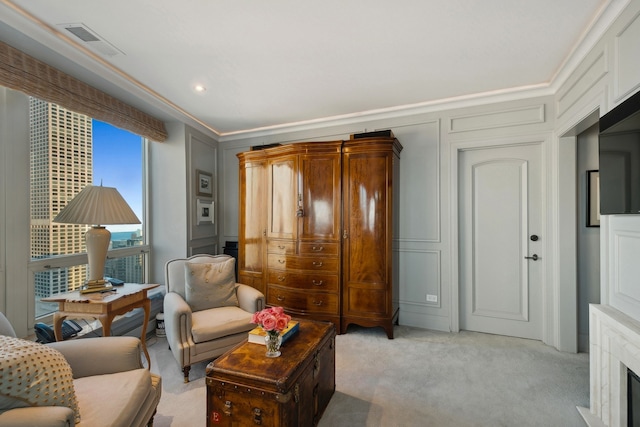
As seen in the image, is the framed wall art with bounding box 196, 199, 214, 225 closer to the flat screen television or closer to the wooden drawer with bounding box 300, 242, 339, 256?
the wooden drawer with bounding box 300, 242, 339, 256

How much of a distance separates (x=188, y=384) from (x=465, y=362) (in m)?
2.31

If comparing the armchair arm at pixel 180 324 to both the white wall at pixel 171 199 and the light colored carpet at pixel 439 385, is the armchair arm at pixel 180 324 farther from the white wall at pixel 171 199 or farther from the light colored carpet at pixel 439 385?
the white wall at pixel 171 199

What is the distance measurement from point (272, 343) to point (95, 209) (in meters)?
1.63

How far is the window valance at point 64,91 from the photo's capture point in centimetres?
202

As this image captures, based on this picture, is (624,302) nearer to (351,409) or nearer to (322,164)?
(351,409)

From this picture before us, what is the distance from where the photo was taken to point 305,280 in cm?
330

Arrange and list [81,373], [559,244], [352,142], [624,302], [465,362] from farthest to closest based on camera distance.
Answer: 1. [352,142]
2. [559,244]
3. [465,362]
4. [624,302]
5. [81,373]

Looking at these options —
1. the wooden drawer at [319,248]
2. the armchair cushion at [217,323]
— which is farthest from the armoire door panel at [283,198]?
the armchair cushion at [217,323]

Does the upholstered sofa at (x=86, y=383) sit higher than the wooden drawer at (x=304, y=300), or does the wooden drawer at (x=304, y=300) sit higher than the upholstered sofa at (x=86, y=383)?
the upholstered sofa at (x=86, y=383)

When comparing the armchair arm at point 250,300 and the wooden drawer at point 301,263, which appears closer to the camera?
the armchair arm at point 250,300

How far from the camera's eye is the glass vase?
1.69 meters

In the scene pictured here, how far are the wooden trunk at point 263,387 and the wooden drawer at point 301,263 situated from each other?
56.3 inches

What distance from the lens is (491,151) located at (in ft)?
10.5

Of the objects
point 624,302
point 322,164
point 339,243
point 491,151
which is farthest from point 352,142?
point 624,302
